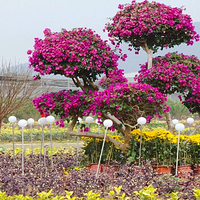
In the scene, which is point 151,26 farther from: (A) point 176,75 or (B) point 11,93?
(B) point 11,93

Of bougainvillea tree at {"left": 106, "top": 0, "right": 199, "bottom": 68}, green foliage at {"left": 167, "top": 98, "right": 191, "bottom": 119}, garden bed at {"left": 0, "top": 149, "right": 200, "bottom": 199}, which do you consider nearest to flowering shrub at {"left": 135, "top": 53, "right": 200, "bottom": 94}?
bougainvillea tree at {"left": 106, "top": 0, "right": 199, "bottom": 68}

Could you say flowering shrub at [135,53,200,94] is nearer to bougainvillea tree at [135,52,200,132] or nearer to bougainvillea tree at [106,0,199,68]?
bougainvillea tree at [135,52,200,132]

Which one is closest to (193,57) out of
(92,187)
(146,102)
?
(146,102)

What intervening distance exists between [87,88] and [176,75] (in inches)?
55.1

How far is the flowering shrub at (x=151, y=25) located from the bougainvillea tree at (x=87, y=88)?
2.06 feet

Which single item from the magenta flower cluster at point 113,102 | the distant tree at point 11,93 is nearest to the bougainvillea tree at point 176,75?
the magenta flower cluster at point 113,102

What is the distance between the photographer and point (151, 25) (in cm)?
616

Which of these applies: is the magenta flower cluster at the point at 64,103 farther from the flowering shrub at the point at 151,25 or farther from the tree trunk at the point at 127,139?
the flowering shrub at the point at 151,25

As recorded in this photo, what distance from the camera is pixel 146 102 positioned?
547 centimetres

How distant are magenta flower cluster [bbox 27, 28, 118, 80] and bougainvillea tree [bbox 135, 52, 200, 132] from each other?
0.72 m

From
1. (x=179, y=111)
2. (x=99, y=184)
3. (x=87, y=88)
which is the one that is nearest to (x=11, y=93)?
(x=87, y=88)

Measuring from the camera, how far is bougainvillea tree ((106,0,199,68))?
615 cm

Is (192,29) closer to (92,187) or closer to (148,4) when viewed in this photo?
(148,4)

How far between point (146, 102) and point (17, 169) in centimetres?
207
